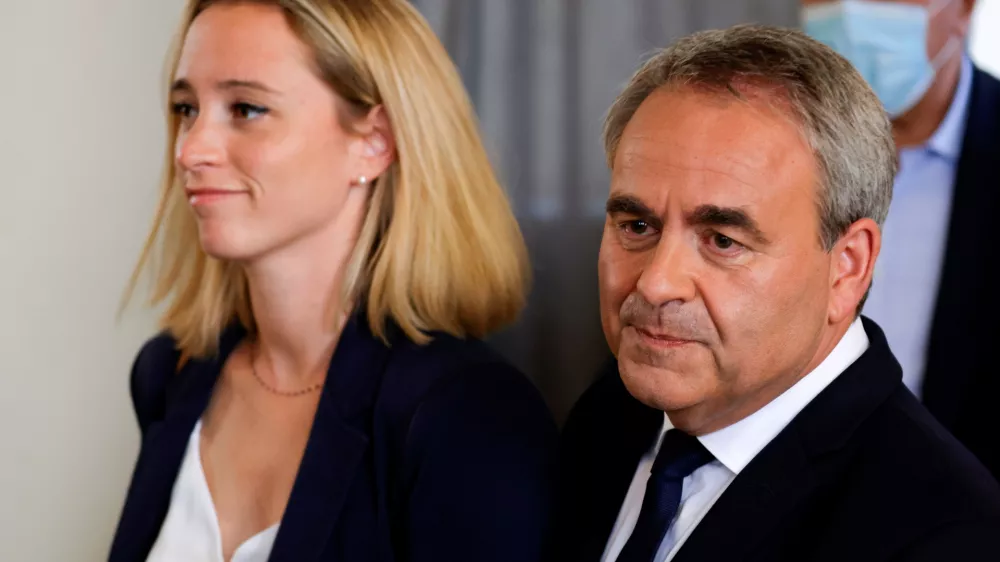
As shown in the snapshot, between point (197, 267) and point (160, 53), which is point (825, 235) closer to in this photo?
point (197, 267)

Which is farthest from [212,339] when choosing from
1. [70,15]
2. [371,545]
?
[70,15]

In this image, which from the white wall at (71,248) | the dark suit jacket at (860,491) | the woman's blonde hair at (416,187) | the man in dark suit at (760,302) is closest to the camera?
the dark suit jacket at (860,491)

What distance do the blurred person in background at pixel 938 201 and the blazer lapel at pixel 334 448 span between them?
98cm

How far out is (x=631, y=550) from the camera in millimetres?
1296

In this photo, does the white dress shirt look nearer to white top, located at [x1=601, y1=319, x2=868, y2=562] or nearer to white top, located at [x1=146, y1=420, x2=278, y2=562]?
white top, located at [x1=601, y1=319, x2=868, y2=562]

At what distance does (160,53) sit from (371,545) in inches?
63.5

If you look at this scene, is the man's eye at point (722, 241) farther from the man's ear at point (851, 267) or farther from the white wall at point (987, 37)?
the white wall at point (987, 37)

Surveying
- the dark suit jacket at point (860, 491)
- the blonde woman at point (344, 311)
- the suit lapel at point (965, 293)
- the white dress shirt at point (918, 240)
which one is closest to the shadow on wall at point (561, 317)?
the blonde woman at point (344, 311)

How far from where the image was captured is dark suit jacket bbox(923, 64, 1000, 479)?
186cm

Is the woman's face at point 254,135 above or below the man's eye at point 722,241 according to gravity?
above

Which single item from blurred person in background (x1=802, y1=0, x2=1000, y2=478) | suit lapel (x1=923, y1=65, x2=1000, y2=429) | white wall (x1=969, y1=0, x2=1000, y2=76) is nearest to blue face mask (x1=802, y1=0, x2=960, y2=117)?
blurred person in background (x1=802, y1=0, x2=1000, y2=478)

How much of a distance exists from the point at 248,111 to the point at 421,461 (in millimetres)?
609

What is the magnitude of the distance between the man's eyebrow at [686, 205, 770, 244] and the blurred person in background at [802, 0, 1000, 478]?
0.87m

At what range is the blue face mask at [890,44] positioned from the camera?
1.88 meters
